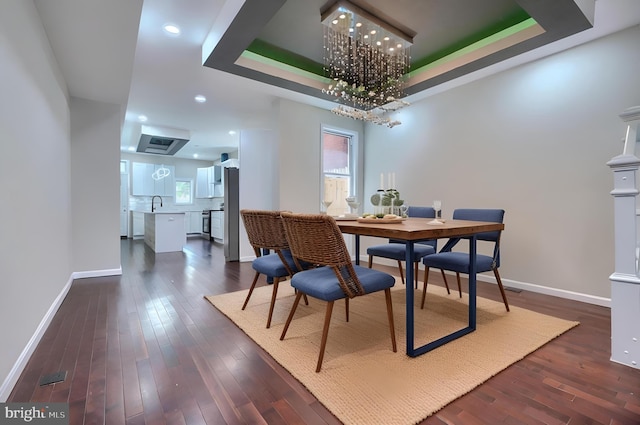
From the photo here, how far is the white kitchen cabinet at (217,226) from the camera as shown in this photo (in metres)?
7.28

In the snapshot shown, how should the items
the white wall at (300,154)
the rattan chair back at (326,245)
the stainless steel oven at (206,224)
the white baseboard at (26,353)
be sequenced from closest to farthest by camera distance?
the white baseboard at (26,353) → the rattan chair back at (326,245) → the white wall at (300,154) → the stainless steel oven at (206,224)

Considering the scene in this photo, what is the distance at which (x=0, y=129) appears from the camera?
1.43 meters

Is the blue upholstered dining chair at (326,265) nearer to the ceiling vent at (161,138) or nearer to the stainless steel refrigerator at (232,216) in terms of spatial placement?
the stainless steel refrigerator at (232,216)

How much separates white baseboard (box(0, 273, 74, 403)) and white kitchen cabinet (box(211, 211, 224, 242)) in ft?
15.0

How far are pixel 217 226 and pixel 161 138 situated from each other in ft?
8.12

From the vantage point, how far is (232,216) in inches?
199

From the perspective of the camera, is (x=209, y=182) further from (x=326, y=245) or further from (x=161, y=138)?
(x=326, y=245)

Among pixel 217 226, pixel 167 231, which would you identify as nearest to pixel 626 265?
pixel 167 231

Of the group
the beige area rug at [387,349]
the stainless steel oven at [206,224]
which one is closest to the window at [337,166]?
the beige area rug at [387,349]

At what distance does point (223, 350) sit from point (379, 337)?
1.07 metres

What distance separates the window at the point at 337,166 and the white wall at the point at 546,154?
147 cm

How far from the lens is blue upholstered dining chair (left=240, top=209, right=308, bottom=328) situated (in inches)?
88.3

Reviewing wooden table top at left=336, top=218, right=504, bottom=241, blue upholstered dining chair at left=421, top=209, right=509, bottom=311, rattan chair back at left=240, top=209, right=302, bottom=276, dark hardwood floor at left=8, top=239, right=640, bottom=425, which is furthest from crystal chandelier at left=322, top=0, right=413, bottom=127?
dark hardwood floor at left=8, top=239, right=640, bottom=425

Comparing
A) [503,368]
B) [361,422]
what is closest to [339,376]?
[361,422]
